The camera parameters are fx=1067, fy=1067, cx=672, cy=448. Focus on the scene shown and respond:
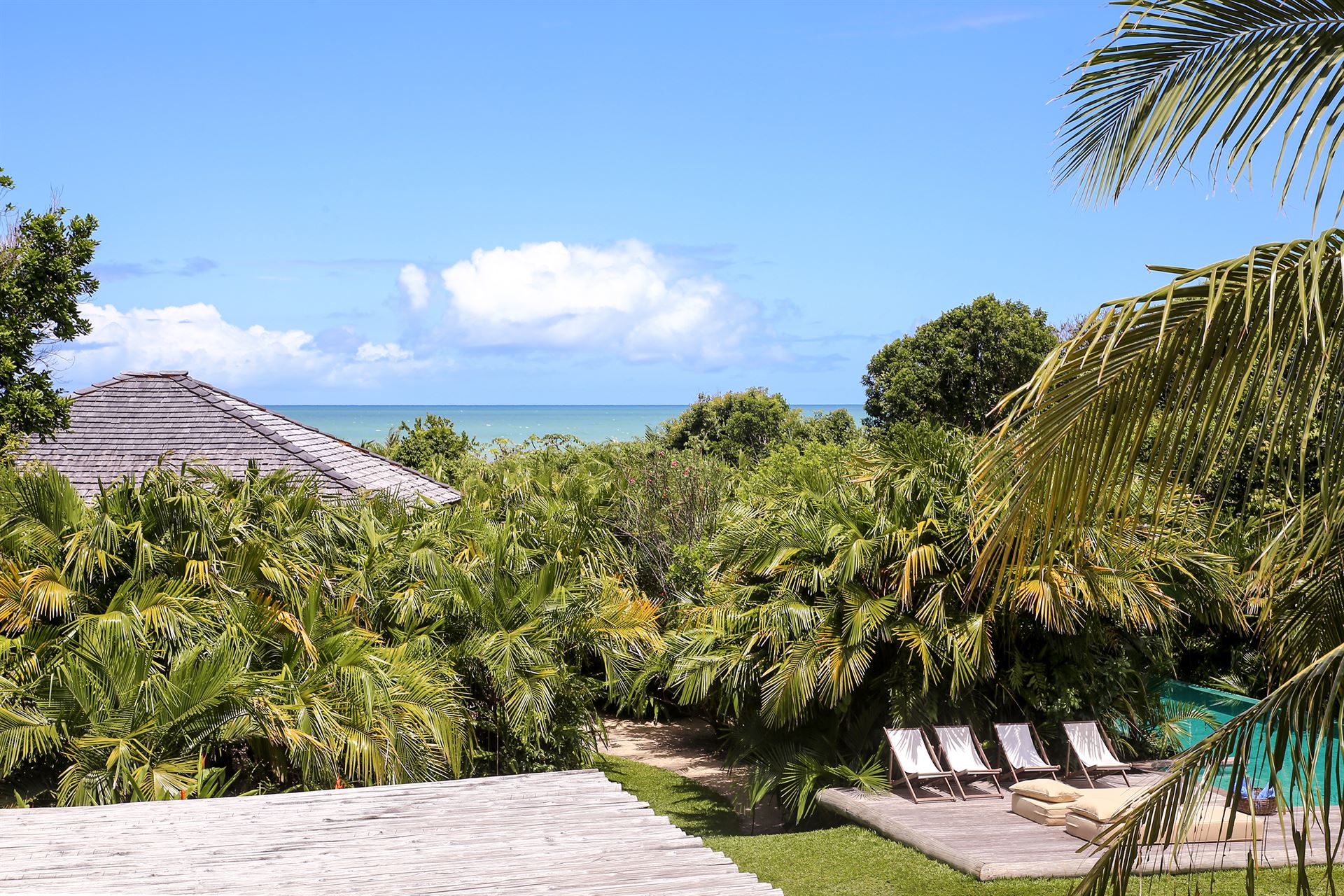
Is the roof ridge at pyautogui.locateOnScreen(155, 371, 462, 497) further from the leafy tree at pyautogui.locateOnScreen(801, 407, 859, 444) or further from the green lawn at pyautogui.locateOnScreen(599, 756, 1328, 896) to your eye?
the leafy tree at pyautogui.locateOnScreen(801, 407, 859, 444)

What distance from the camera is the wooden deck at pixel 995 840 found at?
8477 mm

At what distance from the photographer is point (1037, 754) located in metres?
11.6

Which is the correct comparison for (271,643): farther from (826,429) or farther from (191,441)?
(826,429)

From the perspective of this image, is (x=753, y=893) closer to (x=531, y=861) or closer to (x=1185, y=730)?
(x=531, y=861)

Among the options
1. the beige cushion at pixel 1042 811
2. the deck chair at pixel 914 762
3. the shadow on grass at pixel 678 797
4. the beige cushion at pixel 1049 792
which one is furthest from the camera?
the shadow on grass at pixel 678 797

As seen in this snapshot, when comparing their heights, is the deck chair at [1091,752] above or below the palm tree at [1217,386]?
below

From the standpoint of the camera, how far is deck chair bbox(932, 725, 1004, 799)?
10.9m

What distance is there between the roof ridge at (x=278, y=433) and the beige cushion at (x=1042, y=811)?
36.1 feet

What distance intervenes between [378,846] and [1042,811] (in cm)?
673

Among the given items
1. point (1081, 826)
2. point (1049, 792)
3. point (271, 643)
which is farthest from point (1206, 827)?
point (271, 643)

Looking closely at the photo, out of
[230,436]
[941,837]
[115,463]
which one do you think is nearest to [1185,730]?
[941,837]

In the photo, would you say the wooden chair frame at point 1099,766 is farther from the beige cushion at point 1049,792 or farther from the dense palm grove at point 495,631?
the beige cushion at point 1049,792

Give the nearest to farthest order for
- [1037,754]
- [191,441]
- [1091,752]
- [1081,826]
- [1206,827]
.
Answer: [1206,827], [1081,826], [1091,752], [1037,754], [191,441]

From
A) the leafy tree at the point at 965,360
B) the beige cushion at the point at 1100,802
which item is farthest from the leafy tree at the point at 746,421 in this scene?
the beige cushion at the point at 1100,802
